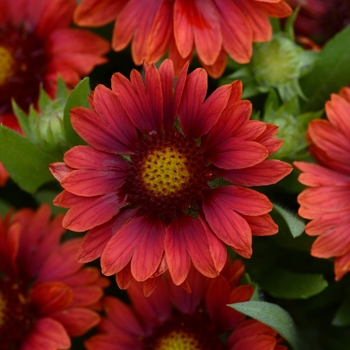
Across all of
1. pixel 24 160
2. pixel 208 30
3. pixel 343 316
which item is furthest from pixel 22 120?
pixel 343 316

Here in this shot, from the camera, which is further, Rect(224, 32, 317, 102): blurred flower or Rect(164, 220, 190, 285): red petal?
Rect(224, 32, 317, 102): blurred flower

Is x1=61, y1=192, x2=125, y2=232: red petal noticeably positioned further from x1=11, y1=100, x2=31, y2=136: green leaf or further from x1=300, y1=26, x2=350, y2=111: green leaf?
x1=300, y1=26, x2=350, y2=111: green leaf

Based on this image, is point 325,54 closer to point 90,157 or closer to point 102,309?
point 90,157

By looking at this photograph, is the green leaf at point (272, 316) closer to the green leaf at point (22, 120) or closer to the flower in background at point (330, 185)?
the flower in background at point (330, 185)

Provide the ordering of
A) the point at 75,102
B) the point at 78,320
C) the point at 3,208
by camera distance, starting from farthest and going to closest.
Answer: the point at 3,208 → the point at 78,320 → the point at 75,102

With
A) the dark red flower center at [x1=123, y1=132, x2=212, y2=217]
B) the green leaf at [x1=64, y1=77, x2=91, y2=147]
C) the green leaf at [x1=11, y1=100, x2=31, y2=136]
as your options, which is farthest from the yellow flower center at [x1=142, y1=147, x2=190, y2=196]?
the green leaf at [x1=11, y1=100, x2=31, y2=136]

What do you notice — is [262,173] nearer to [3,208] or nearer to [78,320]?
[78,320]

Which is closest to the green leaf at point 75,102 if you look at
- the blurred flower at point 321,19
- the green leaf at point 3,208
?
the green leaf at point 3,208
